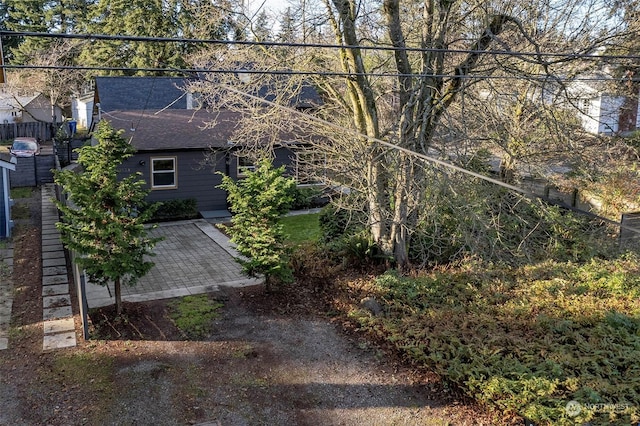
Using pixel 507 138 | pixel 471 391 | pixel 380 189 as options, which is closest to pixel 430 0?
pixel 507 138

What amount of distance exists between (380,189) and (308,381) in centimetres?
510

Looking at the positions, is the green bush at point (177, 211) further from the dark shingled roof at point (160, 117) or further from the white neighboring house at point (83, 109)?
the white neighboring house at point (83, 109)

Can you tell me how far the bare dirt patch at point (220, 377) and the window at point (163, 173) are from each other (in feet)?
26.3

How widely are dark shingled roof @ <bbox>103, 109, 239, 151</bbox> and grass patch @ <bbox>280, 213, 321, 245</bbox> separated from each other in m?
3.64

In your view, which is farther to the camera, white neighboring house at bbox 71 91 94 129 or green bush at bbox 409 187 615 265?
white neighboring house at bbox 71 91 94 129

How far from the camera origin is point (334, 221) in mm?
12805

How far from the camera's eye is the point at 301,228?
1536 cm

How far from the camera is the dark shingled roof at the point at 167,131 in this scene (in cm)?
1659

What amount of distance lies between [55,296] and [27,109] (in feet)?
111

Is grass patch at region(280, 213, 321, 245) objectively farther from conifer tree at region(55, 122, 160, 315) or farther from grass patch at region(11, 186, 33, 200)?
grass patch at region(11, 186, 33, 200)

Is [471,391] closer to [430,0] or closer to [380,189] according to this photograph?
[380,189]

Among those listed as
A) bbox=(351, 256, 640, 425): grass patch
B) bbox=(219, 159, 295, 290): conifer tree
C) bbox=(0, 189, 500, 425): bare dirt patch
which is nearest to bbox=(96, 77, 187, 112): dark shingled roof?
bbox=(219, 159, 295, 290): conifer tree

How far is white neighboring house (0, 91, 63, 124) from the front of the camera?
36.2 meters

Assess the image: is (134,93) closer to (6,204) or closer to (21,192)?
(21,192)
